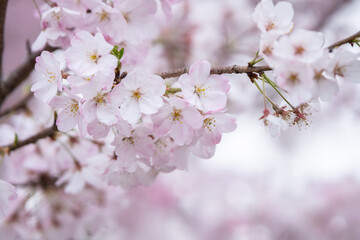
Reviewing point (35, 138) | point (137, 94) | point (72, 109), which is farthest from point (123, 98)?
point (35, 138)

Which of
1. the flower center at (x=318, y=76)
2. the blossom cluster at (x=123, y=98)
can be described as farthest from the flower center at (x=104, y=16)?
the flower center at (x=318, y=76)

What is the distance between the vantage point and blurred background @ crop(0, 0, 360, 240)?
91.1 inches

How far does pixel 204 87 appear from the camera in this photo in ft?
2.49

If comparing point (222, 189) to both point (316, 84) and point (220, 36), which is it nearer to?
point (220, 36)

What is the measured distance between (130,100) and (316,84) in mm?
322

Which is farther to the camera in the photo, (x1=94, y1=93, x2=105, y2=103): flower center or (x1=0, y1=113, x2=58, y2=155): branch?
(x1=0, y1=113, x2=58, y2=155): branch

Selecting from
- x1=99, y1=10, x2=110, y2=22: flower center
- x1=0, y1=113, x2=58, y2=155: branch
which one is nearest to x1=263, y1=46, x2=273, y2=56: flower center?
x1=99, y1=10, x2=110, y2=22: flower center

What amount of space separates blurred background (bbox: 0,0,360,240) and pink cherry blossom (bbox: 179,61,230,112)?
123 centimetres

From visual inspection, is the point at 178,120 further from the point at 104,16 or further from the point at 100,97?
the point at 104,16

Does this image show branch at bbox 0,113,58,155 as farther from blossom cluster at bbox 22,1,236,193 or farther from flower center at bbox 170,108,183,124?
flower center at bbox 170,108,183,124

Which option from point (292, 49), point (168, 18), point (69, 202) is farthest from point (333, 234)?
point (292, 49)

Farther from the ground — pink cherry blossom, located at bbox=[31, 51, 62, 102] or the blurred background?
pink cherry blossom, located at bbox=[31, 51, 62, 102]

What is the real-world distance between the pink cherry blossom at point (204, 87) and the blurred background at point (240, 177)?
123cm

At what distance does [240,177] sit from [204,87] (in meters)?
3.66
